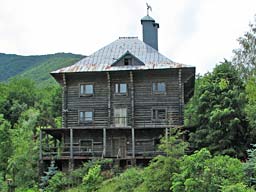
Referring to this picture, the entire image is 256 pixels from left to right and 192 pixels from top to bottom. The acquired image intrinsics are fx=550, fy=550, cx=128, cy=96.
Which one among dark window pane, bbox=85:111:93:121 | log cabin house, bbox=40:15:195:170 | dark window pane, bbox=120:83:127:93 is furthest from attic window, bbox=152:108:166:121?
dark window pane, bbox=85:111:93:121

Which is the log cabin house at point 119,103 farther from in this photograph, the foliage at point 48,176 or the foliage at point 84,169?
the foliage at point 84,169

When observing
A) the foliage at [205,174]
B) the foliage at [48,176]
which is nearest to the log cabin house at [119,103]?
the foliage at [48,176]

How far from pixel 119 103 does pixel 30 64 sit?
418ft

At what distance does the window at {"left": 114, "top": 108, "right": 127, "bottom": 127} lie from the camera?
1670 inches

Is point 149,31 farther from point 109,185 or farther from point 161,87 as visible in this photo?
point 109,185

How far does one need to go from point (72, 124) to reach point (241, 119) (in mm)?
13720

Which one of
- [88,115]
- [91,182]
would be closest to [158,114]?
[88,115]

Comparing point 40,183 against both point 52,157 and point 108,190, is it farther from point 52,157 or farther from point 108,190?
point 108,190

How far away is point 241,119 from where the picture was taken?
3631cm

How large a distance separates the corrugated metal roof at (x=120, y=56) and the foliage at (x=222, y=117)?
15.6ft

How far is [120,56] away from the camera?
145 feet

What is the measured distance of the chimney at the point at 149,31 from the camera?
49.0 m

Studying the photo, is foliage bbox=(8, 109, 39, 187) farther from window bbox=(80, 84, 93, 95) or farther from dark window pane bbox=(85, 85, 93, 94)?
dark window pane bbox=(85, 85, 93, 94)

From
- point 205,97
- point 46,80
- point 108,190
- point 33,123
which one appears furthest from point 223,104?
point 46,80
